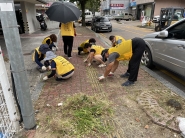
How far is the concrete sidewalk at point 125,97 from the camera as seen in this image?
8.25 feet

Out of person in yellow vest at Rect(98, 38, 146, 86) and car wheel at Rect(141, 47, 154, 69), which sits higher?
person in yellow vest at Rect(98, 38, 146, 86)

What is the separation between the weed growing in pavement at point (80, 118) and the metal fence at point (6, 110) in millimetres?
434

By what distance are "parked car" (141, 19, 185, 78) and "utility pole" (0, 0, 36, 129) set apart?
3.16m

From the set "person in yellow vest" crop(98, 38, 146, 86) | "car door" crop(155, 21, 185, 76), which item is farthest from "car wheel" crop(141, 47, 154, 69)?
"person in yellow vest" crop(98, 38, 146, 86)

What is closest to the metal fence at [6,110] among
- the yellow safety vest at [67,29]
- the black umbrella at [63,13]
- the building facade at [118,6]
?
the black umbrella at [63,13]

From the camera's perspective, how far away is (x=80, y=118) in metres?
2.63

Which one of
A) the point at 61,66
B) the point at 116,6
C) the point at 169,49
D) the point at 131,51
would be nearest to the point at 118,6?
the point at 116,6

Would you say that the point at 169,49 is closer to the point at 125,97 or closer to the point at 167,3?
the point at 125,97

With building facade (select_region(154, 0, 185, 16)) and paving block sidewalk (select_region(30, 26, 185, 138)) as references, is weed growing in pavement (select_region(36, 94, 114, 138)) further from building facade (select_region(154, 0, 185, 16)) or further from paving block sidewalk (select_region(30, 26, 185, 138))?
building facade (select_region(154, 0, 185, 16))

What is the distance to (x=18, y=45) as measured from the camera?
1.97 meters

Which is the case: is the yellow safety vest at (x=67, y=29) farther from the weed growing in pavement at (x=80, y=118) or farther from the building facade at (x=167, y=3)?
the building facade at (x=167, y=3)

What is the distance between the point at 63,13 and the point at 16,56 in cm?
373

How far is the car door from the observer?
352 cm

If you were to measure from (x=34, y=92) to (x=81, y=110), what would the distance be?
1391 mm
